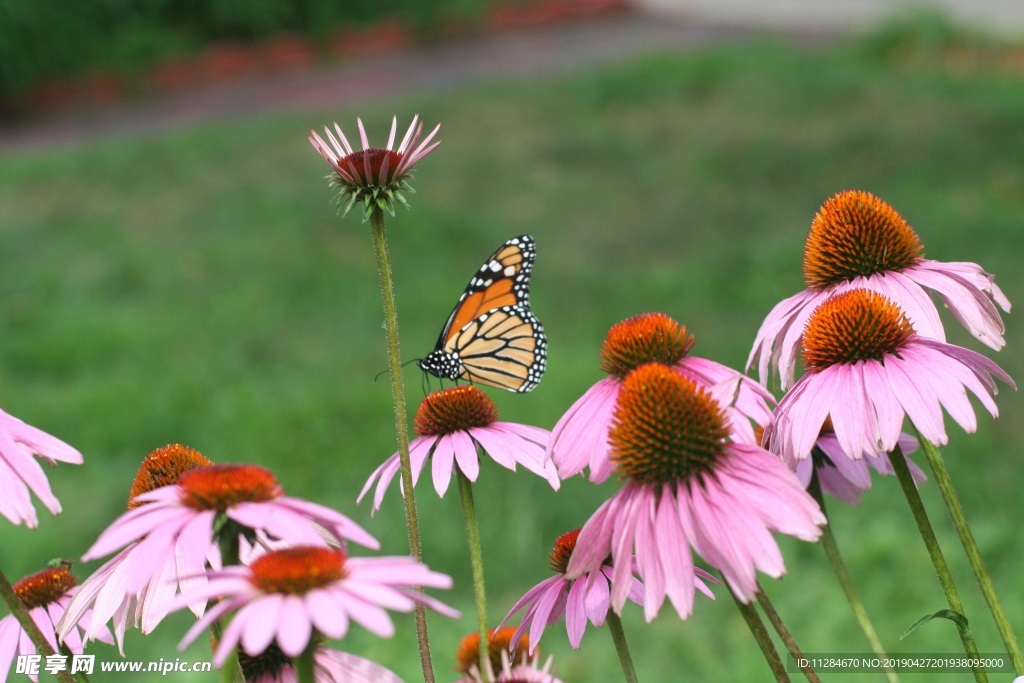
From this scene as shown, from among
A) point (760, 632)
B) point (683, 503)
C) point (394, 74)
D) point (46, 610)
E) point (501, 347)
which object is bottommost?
point (760, 632)

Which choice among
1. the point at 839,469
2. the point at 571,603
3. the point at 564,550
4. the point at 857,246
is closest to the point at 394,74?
the point at 857,246

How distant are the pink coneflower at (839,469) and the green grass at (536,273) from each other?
5.88ft

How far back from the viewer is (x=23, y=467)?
988 mm

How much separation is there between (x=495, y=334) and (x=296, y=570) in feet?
4.93

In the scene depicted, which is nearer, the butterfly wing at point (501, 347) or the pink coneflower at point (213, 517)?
the pink coneflower at point (213, 517)

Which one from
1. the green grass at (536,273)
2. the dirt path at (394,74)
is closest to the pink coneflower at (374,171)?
the green grass at (536,273)

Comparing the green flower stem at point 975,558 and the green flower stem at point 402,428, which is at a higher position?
the green flower stem at point 402,428

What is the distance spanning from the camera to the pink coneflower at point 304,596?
686 millimetres

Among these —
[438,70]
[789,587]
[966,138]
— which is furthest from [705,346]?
[438,70]

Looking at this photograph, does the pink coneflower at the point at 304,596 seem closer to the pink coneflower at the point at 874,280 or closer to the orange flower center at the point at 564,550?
the orange flower center at the point at 564,550

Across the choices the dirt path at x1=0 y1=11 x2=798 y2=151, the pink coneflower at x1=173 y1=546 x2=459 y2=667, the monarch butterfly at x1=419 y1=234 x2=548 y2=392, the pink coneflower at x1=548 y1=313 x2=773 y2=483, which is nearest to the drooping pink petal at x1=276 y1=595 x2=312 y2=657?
the pink coneflower at x1=173 y1=546 x2=459 y2=667

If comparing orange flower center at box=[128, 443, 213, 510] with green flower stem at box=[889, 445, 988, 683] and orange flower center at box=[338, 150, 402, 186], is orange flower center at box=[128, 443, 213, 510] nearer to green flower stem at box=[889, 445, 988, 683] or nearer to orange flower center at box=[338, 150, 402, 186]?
orange flower center at box=[338, 150, 402, 186]

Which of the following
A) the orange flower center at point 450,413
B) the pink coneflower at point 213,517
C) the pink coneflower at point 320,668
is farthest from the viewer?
the orange flower center at point 450,413

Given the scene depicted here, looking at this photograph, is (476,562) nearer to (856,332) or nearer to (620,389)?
(620,389)
